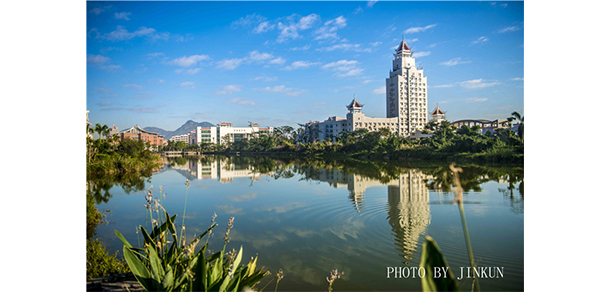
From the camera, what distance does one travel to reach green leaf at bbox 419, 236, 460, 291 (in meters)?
0.88

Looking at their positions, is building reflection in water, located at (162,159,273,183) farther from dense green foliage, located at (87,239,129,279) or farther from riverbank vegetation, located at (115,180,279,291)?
riverbank vegetation, located at (115,180,279,291)

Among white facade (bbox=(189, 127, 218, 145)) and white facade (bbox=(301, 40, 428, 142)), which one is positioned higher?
white facade (bbox=(301, 40, 428, 142))

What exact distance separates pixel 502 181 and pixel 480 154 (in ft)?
18.4

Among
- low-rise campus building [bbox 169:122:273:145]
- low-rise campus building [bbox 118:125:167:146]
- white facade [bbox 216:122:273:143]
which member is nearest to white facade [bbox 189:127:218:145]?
low-rise campus building [bbox 169:122:273:145]

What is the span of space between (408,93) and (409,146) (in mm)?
21711

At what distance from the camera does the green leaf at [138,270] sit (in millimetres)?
1563

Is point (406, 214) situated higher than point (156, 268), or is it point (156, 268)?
point (156, 268)

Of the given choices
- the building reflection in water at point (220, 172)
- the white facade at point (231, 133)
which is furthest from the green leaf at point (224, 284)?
the white facade at point (231, 133)

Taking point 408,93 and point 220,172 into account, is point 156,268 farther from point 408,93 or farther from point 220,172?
point 408,93

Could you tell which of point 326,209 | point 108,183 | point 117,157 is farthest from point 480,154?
point 117,157

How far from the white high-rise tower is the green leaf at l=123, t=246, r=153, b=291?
134 feet

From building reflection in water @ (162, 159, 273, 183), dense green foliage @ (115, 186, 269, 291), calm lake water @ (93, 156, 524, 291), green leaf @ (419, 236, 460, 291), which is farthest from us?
building reflection in water @ (162, 159, 273, 183)

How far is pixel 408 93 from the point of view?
41.0 metres

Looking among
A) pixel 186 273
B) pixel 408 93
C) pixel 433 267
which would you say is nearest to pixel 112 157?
pixel 186 273
